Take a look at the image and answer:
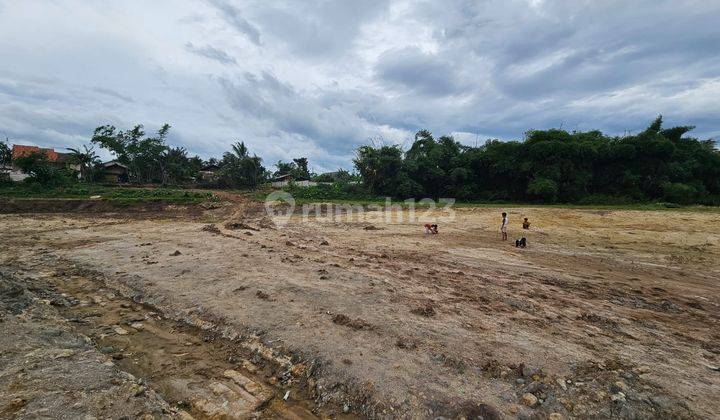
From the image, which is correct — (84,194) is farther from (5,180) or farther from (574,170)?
(574,170)

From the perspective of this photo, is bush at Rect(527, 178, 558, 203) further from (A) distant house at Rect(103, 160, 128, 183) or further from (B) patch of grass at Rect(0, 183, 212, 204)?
(A) distant house at Rect(103, 160, 128, 183)

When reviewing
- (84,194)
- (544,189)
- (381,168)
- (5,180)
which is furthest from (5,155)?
(544,189)

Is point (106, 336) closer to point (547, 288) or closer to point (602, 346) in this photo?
point (602, 346)

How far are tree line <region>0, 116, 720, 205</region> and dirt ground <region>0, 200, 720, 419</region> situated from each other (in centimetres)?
1471

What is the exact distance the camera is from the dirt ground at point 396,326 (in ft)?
11.6

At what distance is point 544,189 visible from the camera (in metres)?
24.3

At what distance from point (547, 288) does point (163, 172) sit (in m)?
46.5

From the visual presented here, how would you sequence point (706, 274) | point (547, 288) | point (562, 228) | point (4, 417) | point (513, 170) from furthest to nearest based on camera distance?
point (513, 170)
point (562, 228)
point (706, 274)
point (547, 288)
point (4, 417)

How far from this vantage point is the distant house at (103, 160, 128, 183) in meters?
44.0

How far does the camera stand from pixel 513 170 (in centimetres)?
2745

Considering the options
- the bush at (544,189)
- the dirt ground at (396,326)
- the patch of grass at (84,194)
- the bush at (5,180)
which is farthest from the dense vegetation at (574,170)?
the bush at (5,180)

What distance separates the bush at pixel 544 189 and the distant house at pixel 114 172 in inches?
1922

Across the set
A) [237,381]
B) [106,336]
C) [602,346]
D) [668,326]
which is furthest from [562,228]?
[106,336]

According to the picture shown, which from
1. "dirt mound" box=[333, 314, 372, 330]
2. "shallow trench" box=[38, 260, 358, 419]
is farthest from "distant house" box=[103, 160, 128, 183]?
"dirt mound" box=[333, 314, 372, 330]
